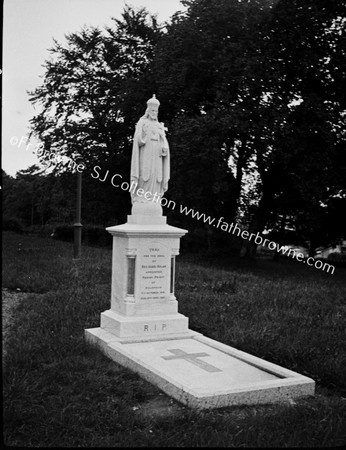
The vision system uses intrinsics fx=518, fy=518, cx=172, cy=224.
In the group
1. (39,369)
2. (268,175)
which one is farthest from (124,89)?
(39,369)

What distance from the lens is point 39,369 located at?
6027 mm

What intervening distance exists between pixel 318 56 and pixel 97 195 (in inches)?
451

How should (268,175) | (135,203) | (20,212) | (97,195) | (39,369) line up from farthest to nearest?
(20,212) → (97,195) → (268,175) → (135,203) → (39,369)

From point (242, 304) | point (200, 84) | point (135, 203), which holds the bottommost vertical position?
point (242, 304)

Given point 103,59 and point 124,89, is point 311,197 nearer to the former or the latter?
point 124,89

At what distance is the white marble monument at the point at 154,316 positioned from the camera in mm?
6094

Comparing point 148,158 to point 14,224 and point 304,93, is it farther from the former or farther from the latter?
point 14,224

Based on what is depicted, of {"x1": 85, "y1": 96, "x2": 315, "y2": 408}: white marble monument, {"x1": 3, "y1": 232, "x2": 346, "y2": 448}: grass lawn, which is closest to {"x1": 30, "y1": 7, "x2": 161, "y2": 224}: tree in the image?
{"x1": 3, "y1": 232, "x2": 346, "y2": 448}: grass lawn

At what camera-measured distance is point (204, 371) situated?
6.17 meters

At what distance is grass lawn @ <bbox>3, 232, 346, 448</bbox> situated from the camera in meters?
4.45

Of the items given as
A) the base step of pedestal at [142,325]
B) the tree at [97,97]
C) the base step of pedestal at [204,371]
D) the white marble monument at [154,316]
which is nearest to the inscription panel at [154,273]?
the white marble monument at [154,316]

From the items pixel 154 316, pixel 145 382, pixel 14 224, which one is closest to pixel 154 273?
pixel 154 316

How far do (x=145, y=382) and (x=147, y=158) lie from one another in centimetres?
373

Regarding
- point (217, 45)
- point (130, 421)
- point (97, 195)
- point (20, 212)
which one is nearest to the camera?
point (130, 421)
